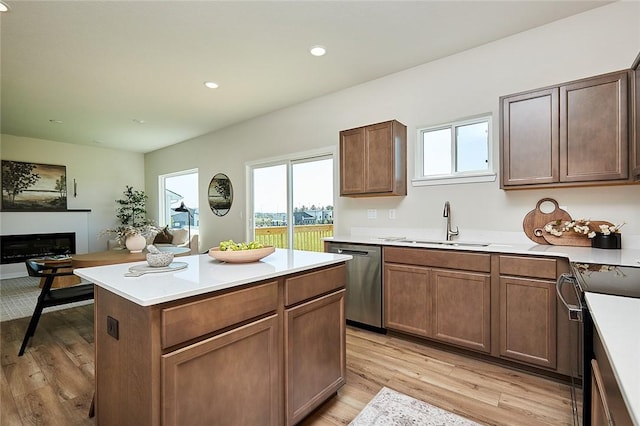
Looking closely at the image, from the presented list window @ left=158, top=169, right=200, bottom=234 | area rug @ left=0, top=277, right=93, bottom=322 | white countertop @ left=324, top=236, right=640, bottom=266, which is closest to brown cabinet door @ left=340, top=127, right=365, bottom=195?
white countertop @ left=324, top=236, right=640, bottom=266

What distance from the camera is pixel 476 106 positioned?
2.97m

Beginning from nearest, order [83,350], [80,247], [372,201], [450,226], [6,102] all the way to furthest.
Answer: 1. [83,350]
2. [450,226]
3. [372,201]
4. [6,102]
5. [80,247]

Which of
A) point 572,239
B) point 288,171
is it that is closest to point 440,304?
point 572,239

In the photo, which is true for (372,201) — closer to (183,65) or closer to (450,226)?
(450,226)

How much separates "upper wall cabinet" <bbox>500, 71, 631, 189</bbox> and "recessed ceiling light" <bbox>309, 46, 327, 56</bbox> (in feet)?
5.38

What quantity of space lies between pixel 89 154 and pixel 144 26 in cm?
560

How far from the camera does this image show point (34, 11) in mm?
2363

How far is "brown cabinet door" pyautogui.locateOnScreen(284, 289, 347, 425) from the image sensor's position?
161 centimetres

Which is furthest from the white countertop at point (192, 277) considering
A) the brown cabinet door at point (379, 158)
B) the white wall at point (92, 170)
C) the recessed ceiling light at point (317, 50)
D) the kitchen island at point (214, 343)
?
the white wall at point (92, 170)

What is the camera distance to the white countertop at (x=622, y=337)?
0.57m

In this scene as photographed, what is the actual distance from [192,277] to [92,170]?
715 cm

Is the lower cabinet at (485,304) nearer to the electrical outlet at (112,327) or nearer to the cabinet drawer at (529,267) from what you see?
the cabinet drawer at (529,267)

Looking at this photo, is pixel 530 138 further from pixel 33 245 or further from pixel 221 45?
pixel 33 245

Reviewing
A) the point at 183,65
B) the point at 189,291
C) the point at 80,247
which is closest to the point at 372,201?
the point at 183,65
